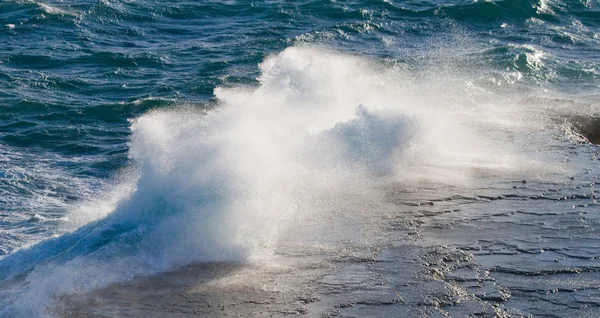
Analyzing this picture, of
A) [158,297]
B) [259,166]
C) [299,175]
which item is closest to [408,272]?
[158,297]

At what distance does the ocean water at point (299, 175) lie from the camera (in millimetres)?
11078

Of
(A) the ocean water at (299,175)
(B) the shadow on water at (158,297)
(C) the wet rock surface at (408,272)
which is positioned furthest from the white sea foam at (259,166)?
(C) the wet rock surface at (408,272)

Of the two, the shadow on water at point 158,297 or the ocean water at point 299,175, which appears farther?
the ocean water at point 299,175

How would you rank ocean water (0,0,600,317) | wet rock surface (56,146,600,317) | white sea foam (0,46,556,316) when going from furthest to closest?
white sea foam (0,46,556,316) < ocean water (0,0,600,317) < wet rock surface (56,146,600,317)

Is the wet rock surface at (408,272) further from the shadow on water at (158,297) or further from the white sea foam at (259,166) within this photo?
the white sea foam at (259,166)

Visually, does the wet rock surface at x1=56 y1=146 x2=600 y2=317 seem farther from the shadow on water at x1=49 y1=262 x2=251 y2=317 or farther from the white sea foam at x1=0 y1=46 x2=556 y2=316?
the white sea foam at x1=0 y1=46 x2=556 y2=316

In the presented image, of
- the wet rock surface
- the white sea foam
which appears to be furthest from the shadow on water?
the white sea foam

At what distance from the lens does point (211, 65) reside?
23875 millimetres

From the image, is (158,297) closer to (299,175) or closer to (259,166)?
(259,166)

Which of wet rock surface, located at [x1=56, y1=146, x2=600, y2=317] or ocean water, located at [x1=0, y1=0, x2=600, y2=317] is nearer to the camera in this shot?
wet rock surface, located at [x1=56, y1=146, x2=600, y2=317]

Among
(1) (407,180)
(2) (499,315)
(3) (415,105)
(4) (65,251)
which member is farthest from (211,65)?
(2) (499,315)

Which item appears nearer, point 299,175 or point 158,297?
point 158,297

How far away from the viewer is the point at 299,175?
582 inches

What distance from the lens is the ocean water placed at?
11.1m
